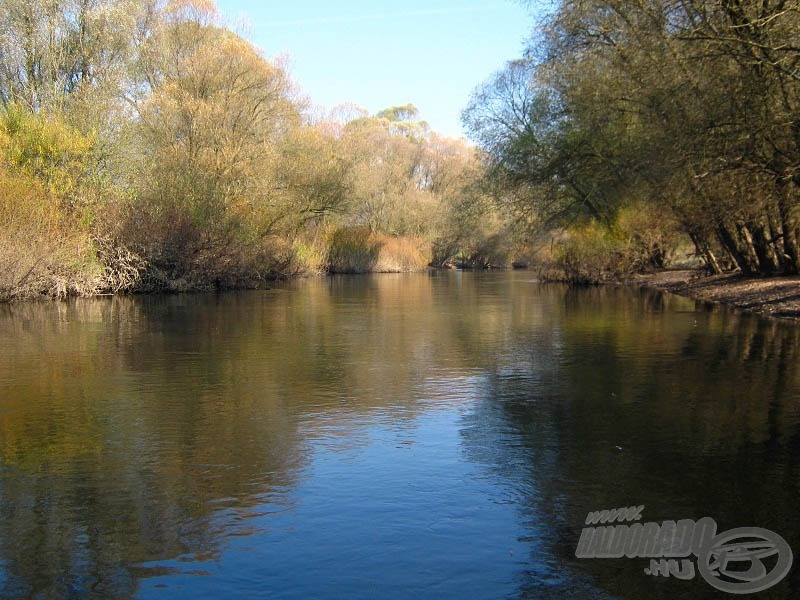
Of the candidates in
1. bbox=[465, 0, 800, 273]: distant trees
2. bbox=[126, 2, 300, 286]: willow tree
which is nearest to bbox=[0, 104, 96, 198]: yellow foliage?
bbox=[126, 2, 300, 286]: willow tree

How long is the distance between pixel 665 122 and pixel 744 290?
26.8 feet

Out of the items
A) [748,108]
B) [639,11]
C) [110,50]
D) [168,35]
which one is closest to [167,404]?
[748,108]

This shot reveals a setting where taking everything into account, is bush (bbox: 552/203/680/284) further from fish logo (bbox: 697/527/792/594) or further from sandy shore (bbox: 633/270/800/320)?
fish logo (bbox: 697/527/792/594)

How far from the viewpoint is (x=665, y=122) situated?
19.6 m

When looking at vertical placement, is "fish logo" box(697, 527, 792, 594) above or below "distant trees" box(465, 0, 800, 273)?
below

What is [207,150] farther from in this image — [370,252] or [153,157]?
[370,252]

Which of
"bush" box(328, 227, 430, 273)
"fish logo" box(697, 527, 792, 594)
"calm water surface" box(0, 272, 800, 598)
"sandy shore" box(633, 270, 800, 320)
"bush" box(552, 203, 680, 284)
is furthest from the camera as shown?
"bush" box(328, 227, 430, 273)

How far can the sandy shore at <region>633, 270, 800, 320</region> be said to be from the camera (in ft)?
66.7

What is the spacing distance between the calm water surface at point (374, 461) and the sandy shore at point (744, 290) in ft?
20.5

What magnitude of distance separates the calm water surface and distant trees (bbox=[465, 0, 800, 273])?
5.53 metres

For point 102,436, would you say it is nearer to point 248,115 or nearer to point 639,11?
point 639,11

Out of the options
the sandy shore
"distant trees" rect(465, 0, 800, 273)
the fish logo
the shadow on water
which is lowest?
the fish logo

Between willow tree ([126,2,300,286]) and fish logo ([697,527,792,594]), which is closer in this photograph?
fish logo ([697,527,792,594])

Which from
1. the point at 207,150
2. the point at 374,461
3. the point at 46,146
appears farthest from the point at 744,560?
the point at 207,150
